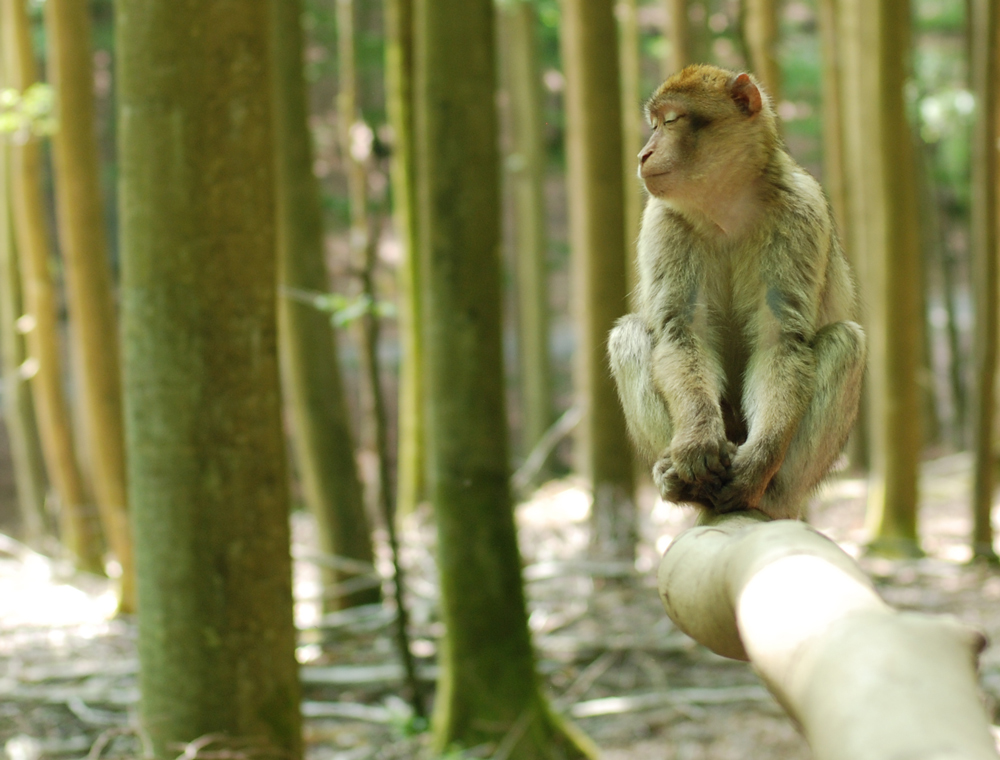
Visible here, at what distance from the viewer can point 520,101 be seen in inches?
618

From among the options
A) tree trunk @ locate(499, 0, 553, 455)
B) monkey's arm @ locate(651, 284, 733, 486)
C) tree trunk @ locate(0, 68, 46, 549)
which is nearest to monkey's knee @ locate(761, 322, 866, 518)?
monkey's arm @ locate(651, 284, 733, 486)

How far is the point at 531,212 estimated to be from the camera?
15.2 metres

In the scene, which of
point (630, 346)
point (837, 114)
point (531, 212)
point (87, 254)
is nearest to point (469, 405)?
point (630, 346)

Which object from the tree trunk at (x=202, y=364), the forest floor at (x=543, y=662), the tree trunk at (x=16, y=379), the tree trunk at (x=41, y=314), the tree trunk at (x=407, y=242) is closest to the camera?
the tree trunk at (x=202, y=364)

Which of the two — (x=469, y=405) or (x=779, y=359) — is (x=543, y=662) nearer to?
(x=469, y=405)

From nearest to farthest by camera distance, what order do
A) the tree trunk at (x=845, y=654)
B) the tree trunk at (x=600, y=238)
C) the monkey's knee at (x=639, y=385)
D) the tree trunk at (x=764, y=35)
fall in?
the tree trunk at (x=845, y=654) → the monkey's knee at (x=639, y=385) → the tree trunk at (x=600, y=238) → the tree trunk at (x=764, y=35)

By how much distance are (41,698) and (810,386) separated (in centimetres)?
566

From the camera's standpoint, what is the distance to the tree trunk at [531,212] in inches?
594

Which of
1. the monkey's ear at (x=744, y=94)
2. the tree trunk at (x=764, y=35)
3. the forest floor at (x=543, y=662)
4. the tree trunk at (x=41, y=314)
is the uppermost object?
the tree trunk at (x=764, y=35)

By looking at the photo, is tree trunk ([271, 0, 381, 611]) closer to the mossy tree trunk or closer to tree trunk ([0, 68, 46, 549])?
tree trunk ([0, 68, 46, 549])

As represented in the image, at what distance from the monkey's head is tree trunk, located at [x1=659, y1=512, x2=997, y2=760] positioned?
1.63 metres

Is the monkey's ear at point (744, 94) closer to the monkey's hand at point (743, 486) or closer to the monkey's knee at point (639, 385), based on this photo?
the monkey's knee at point (639, 385)


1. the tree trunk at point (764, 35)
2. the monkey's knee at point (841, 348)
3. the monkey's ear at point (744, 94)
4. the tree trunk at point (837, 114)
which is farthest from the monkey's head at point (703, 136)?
the tree trunk at point (837, 114)

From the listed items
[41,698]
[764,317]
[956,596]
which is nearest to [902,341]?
[956,596]
